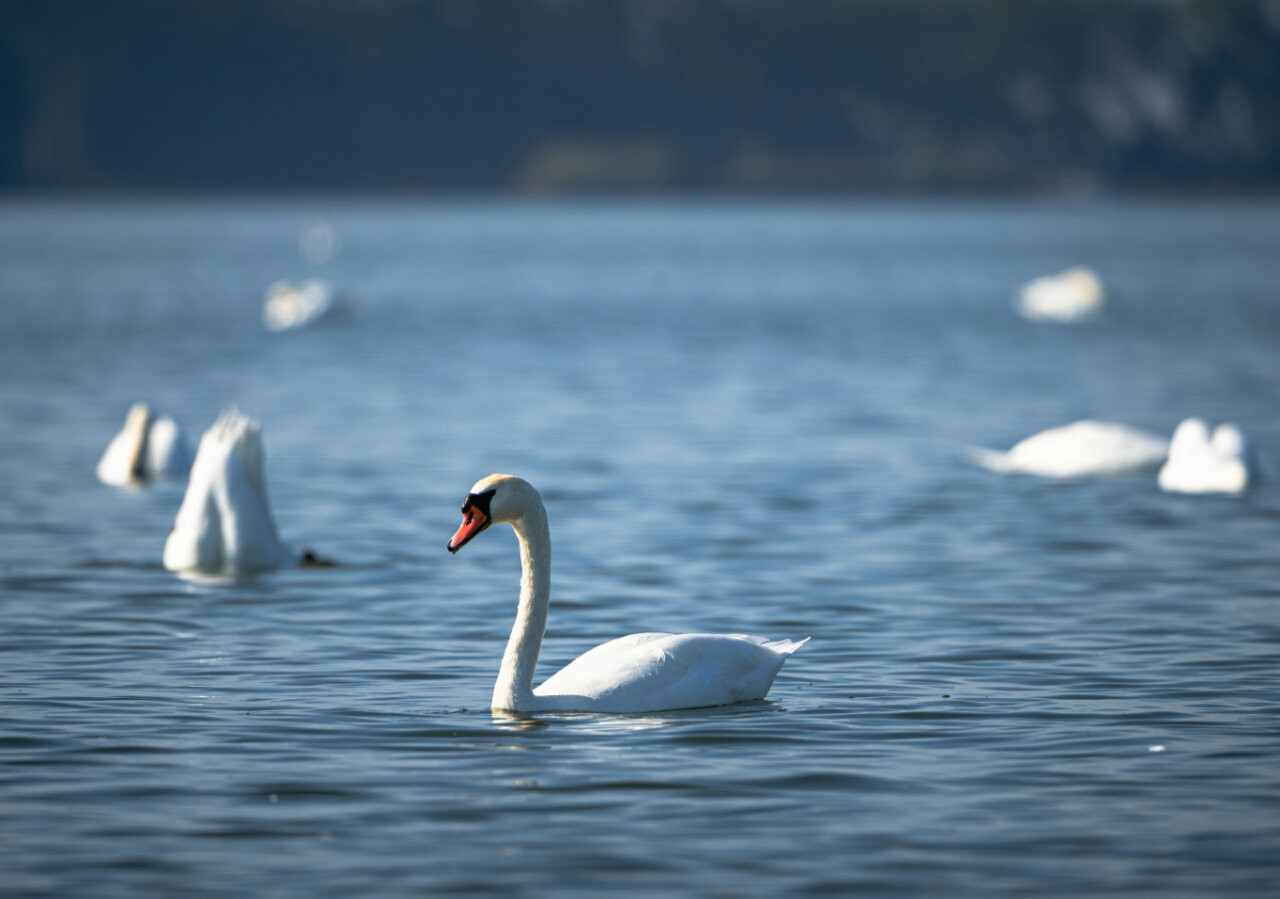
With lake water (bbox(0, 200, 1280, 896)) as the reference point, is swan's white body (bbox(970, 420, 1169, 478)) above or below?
above

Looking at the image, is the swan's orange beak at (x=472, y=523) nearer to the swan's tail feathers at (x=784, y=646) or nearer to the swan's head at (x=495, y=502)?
the swan's head at (x=495, y=502)

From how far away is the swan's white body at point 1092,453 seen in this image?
69.8 ft

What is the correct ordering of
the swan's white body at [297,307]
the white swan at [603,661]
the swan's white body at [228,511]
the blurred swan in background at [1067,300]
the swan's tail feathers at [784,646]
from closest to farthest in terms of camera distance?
the white swan at [603,661] → the swan's tail feathers at [784,646] → the swan's white body at [228,511] → the swan's white body at [297,307] → the blurred swan in background at [1067,300]

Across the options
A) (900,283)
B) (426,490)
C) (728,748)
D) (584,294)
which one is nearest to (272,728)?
(728,748)

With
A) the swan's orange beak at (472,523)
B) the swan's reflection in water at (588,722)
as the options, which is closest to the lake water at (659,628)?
the swan's reflection in water at (588,722)

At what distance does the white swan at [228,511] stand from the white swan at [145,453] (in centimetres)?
536

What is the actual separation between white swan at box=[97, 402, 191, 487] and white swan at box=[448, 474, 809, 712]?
35.1ft

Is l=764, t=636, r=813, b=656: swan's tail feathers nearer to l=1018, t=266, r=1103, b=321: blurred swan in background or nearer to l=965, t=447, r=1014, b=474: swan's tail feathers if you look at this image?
l=965, t=447, r=1014, b=474: swan's tail feathers

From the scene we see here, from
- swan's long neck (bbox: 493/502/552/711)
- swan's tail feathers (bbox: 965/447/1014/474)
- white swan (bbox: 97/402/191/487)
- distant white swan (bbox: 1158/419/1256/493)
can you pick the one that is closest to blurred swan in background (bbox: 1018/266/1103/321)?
swan's tail feathers (bbox: 965/447/1014/474)

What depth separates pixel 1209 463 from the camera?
19.9 metres

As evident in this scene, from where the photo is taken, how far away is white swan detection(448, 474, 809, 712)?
36.1 ft

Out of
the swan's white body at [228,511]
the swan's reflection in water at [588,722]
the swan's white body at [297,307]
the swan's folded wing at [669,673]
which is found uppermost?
the swan's white body at [297,307]

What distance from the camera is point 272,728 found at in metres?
11.0

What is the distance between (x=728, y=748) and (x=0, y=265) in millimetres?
80998
